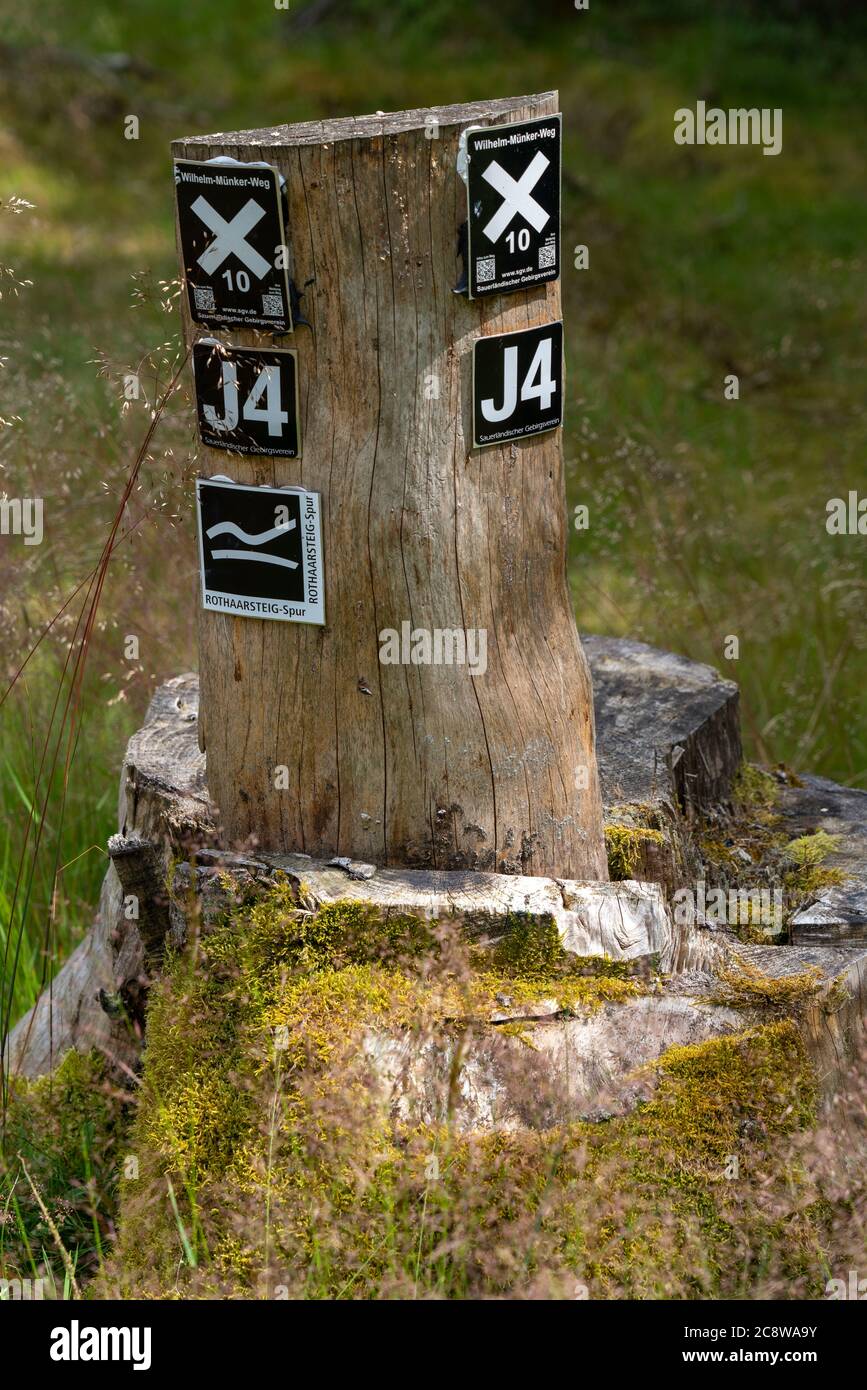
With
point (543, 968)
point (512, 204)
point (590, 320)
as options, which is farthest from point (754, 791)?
point (590, 320)

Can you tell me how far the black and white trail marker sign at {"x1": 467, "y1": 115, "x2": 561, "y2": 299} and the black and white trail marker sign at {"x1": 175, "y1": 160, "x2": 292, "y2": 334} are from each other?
0.32 meters

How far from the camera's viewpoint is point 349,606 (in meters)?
2.49

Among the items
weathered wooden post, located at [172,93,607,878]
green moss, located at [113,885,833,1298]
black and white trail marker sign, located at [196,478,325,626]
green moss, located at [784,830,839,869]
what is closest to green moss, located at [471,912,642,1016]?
green moss, located at [113,885,833,1298]

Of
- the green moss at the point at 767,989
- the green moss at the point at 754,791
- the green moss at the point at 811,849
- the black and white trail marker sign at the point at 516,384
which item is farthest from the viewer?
the green moss at the point at 754,791

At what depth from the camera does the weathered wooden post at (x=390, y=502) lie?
2.32 meters

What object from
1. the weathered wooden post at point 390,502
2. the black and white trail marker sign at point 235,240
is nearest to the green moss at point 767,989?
the weathered wooden post at point 390,502

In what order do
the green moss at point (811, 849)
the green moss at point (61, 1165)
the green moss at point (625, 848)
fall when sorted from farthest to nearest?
the green moss at point (811, 849) < the green moss at point (625, 848) < the green moss at point (61, 1165)

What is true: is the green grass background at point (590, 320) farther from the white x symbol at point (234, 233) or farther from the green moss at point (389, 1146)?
the green moss at point (389, 1146)

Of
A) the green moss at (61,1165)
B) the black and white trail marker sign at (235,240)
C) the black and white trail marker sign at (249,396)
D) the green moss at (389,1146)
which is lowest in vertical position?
the green moss at (61,1165)

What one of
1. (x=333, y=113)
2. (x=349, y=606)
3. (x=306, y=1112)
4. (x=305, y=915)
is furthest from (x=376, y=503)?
(x=333, y=113)

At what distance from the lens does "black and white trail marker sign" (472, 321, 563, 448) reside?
2.41m

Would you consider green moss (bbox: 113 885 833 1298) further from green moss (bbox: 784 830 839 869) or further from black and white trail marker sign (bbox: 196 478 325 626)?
green moss (bbox: 784 830 839 869)

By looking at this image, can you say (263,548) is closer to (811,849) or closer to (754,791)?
(811,849)

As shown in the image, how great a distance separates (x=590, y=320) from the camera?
26.7ft
